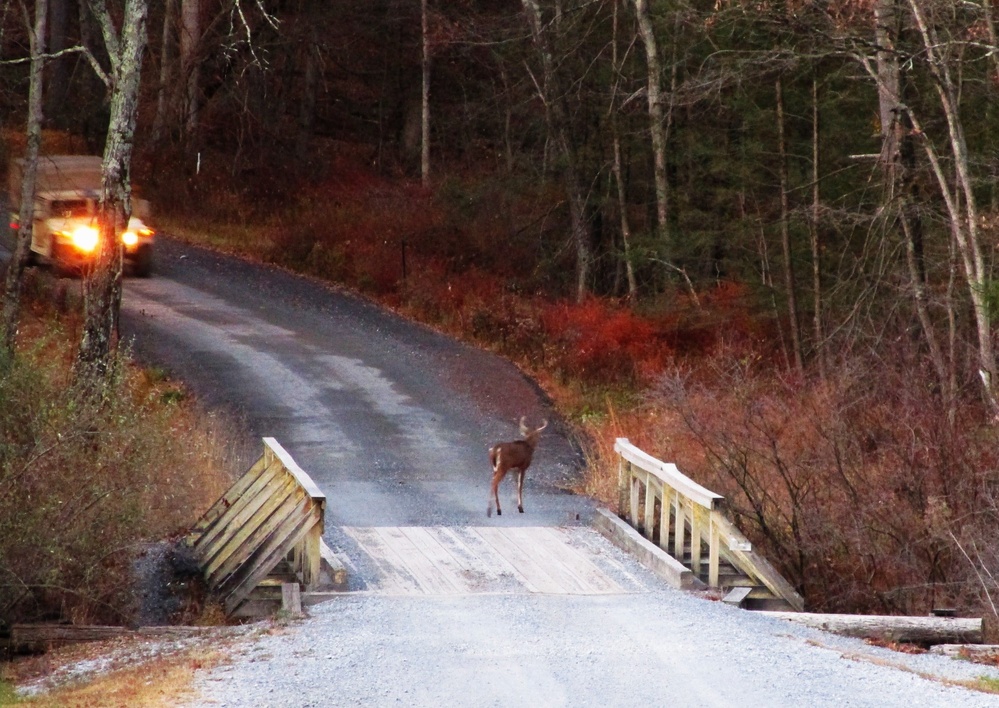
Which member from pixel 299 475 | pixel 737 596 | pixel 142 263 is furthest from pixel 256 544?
pixel 142 263

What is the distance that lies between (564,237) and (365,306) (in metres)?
6.43

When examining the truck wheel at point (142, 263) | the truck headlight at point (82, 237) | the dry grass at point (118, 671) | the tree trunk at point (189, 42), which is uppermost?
the tree trunk at point (189, 42)

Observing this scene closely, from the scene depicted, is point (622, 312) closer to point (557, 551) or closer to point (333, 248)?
point (333, 248)

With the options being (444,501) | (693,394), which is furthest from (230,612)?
(693,394)

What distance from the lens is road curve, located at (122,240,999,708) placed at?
8.79 metres

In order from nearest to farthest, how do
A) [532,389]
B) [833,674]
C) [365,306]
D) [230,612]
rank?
[833,674]
[230,612]
[532,389]
[365,306]

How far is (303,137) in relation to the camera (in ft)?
142

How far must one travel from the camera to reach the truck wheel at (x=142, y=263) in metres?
29.7

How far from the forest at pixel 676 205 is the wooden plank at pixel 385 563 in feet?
11.0

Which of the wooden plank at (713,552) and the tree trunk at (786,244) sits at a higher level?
the tree trunk at (786,244)

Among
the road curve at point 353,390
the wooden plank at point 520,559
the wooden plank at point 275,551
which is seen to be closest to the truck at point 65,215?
the road curve at point 353,390

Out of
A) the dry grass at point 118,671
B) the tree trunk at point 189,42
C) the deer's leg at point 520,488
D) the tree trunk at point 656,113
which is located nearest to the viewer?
the dry grass at point 118,671

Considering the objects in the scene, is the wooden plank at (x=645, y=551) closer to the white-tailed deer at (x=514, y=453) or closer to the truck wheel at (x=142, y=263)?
the white-tailed deer at (x=514, y=453)

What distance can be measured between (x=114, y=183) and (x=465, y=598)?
878 cm
